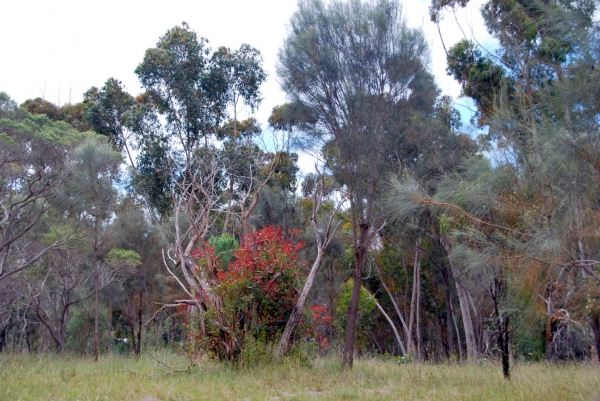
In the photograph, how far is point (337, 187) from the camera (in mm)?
13398

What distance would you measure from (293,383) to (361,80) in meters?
6.53

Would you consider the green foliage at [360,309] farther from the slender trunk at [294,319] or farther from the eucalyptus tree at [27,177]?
the eucalyptus tree at [27,177]

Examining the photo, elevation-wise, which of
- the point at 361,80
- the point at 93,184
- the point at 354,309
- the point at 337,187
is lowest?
the point at 354,309

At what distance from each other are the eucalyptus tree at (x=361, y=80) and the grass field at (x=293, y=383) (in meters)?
1.79

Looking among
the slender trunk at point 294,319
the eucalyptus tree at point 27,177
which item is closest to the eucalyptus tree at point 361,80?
the slender trunk at point 294,319

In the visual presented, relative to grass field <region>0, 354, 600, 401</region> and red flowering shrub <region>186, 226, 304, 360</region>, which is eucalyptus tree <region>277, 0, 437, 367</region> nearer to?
red flowering shrub <region>186, 226, 304, 360</region>

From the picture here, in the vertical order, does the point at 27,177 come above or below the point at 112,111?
below

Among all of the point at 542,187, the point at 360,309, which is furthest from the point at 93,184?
the point at 542,187

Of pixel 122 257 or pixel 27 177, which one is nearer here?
pixel 27 177

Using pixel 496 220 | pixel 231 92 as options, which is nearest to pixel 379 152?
pixel 496 220

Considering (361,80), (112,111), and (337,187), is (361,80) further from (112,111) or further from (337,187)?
(112,111)

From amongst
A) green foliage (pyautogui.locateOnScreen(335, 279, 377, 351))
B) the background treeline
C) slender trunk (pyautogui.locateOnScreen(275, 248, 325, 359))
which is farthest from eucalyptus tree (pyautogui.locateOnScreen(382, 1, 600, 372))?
green foliage (pyautogui.locateOnScreen(335, 279, 377, 351))

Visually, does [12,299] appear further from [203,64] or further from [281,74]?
[281,74]

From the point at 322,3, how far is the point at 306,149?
3325 millimetres
